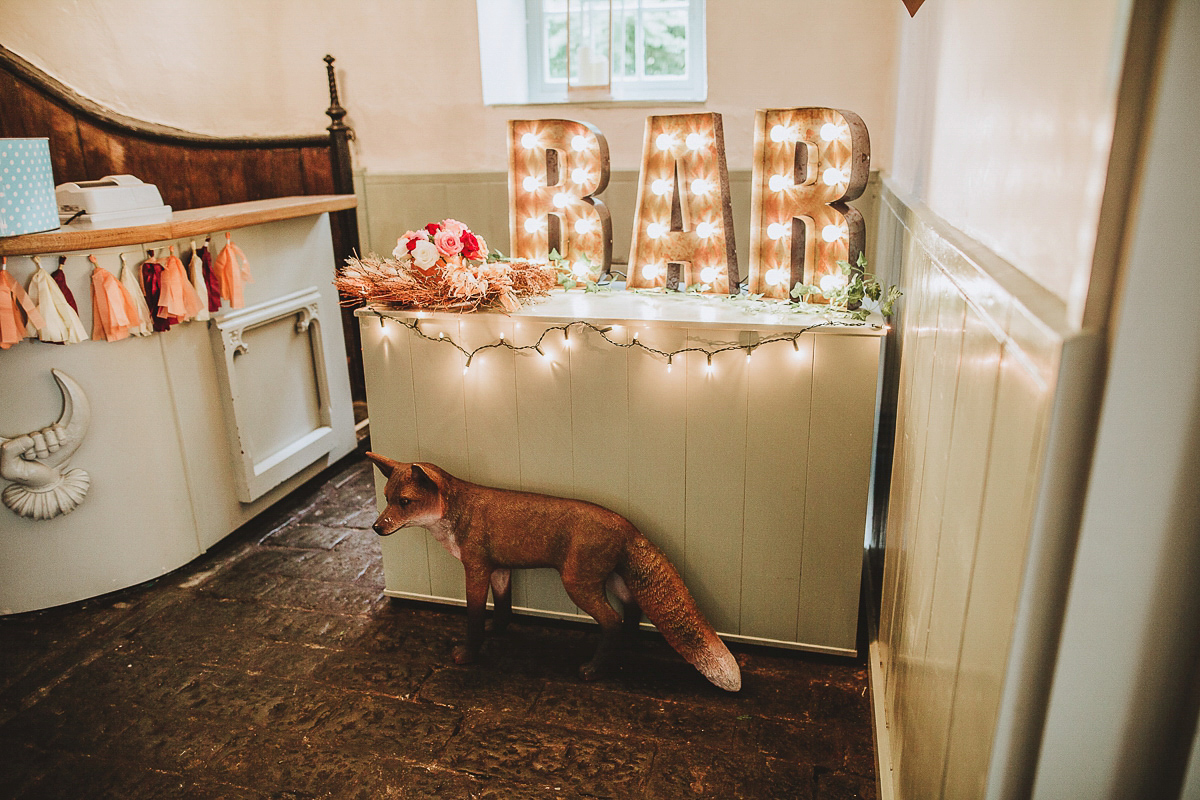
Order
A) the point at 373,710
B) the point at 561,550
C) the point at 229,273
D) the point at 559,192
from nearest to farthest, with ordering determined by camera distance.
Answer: the point at 373,710
the point at 561,550
the point at 559,192
the point at 229,273

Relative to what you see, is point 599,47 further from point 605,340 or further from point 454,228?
point 605,340

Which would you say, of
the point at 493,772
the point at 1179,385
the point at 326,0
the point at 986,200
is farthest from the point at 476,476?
the point at 326,0

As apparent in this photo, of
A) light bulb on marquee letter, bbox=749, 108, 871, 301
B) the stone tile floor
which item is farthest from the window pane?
the stone tile floor

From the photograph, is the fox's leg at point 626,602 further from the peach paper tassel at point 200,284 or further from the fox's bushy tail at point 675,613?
the peach paper tassel at point 200,284

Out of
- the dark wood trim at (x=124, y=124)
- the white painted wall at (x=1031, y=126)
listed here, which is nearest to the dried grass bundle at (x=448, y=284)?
the white painted wall at (x=1031, y=126)

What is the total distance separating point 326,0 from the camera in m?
3.69

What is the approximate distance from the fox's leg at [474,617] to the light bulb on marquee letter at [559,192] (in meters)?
1.03

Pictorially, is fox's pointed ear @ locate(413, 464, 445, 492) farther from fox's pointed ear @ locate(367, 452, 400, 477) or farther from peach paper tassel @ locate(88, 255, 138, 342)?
peach paper tassel @ locate(88, 255, 138, 342)

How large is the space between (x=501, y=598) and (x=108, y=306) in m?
1.51

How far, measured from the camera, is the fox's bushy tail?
212 centimetres

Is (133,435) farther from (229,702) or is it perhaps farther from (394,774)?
(394,774)

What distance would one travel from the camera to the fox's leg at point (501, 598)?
241 cm

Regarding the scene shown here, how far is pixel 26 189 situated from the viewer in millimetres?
2289

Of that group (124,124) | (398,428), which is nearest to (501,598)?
(398,428)
